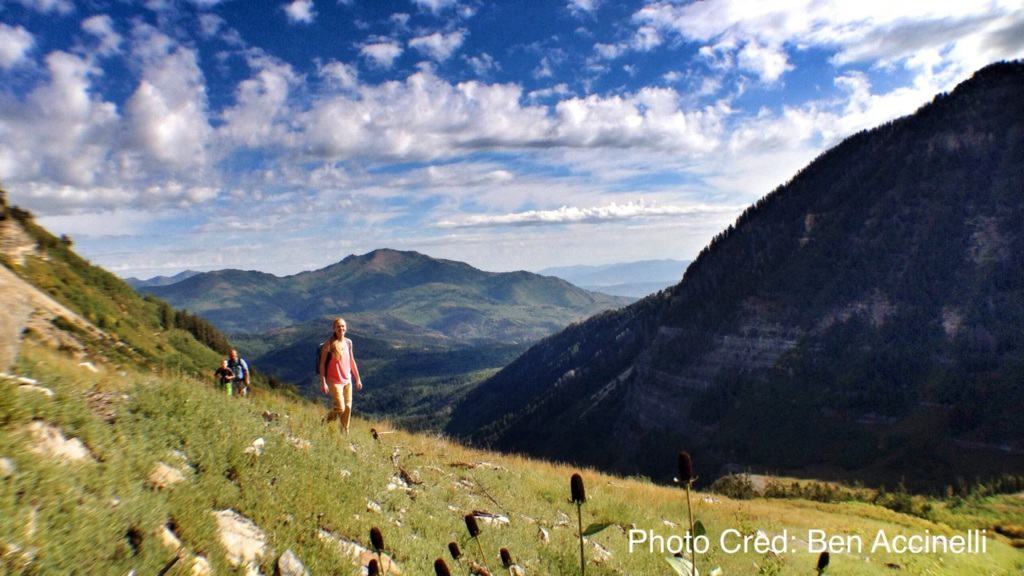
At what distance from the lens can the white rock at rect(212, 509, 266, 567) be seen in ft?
18.7

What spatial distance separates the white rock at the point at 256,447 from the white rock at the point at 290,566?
7.17ft

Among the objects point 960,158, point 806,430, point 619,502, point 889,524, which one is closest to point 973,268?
point 960,158

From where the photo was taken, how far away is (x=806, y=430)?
113000 millimetres

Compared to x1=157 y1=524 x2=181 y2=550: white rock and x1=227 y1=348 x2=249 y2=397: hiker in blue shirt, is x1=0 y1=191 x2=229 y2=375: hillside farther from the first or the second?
x1=157 y1=524 x2=181 y2=550: white rock

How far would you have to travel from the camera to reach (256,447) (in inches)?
317

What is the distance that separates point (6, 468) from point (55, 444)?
29.3 inches

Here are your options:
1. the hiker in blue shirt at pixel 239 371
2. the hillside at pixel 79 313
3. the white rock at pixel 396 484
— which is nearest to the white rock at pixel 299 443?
the white rock at pixel 396 484

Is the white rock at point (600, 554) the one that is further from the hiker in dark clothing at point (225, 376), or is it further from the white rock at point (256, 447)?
the hiker in dark clothing at point (225, 376)

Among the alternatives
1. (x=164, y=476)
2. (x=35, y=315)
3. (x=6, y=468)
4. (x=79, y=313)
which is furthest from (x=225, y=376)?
(x=79, y=313)

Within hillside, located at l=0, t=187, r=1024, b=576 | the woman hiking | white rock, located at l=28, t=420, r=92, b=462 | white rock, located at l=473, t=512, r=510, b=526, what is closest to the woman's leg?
the woman hiking

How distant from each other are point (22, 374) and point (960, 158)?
555ft

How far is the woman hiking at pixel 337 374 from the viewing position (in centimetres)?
1275

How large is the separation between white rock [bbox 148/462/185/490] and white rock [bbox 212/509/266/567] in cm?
60

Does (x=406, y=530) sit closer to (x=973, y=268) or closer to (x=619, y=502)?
(x=619, y=502)
